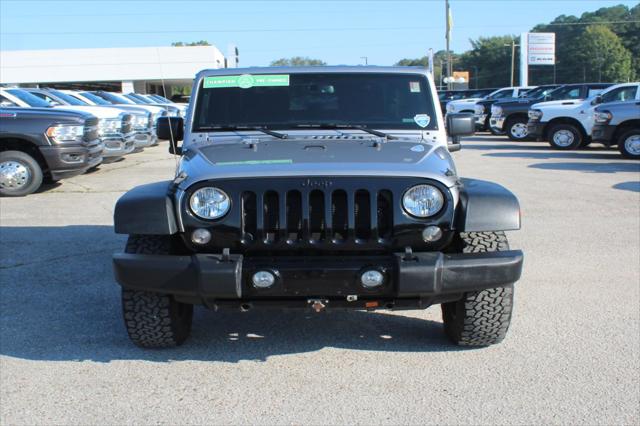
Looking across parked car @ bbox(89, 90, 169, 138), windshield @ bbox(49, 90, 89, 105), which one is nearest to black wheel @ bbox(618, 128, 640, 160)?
parked car @ bbox(89, 90, 169, 138)

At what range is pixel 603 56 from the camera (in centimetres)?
8844

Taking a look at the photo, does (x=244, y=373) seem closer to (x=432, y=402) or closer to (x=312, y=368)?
(x=312, y=368)

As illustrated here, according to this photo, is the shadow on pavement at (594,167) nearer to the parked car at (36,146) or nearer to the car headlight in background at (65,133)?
the car headlight in background at (65,133)

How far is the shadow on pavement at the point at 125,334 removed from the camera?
14.4 feet

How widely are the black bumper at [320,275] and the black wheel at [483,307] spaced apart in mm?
280

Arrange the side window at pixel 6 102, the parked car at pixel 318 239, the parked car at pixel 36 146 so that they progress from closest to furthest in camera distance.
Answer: the parked car at pixel 318 239 < the parked car at pixel 36 146 < the side window at pixel 6 102

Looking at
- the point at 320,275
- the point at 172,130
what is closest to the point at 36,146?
the point at 172,130

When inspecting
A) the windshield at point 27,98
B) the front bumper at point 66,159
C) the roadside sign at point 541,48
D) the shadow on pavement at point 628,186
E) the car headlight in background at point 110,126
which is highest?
the roadside sign at point 541,48

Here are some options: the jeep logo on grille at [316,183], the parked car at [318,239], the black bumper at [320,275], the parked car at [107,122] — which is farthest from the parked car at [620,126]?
the jeep logo on grille at [316,183]

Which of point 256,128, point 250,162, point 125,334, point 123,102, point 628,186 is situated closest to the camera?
point 250,162

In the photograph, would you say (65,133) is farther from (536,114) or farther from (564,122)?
(564,122)

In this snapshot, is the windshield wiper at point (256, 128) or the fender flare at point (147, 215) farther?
the windshield wiper at point (256, 128)

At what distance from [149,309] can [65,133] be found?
7.41 meters

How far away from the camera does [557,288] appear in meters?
5.68
